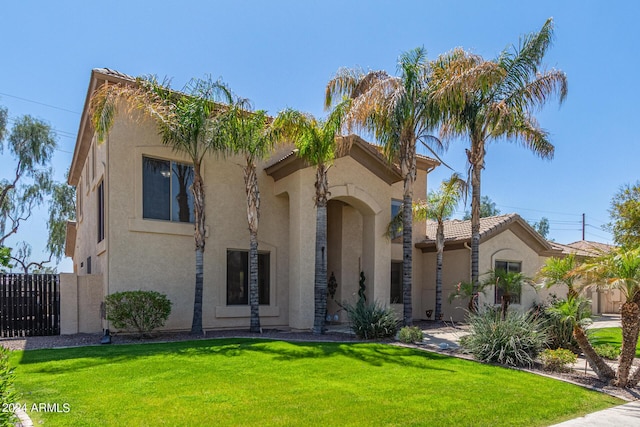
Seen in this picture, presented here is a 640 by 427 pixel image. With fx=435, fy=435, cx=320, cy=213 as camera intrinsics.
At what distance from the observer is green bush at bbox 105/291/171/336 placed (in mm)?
12922

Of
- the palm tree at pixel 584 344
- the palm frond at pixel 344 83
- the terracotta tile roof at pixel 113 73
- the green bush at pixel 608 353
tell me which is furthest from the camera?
the palm frond at pixel 344 83

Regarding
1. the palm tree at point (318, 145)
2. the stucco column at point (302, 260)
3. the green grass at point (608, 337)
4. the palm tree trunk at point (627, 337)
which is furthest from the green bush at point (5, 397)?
the green grass at point (608, 337)

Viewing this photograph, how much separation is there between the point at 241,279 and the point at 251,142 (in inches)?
213

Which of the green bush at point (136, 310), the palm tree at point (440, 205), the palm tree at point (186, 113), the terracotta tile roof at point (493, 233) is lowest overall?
the green bush at point (136, 310)

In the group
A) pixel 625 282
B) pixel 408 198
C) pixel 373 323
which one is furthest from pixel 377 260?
pixel 625 282

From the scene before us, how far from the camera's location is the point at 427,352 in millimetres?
11133

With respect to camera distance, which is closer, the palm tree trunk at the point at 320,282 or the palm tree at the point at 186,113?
the palm tree at the point at 186,113

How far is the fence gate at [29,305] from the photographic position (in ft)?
46.1

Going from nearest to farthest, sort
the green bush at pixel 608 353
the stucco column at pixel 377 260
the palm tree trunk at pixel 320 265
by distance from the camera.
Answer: the green bush at pixel 608 353 → the palm tree trunk at pixel 320 265 → the stucco column at pixel 377 260

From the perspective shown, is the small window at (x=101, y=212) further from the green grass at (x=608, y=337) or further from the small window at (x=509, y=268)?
the small window at (x=509, y=268)

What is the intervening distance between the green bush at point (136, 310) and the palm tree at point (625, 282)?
11354mm

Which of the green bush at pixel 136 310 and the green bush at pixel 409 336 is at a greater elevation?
the green bush at pixel 136 310

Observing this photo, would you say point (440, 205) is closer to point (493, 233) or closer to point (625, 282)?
point (493, 233)

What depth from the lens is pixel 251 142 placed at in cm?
1364
